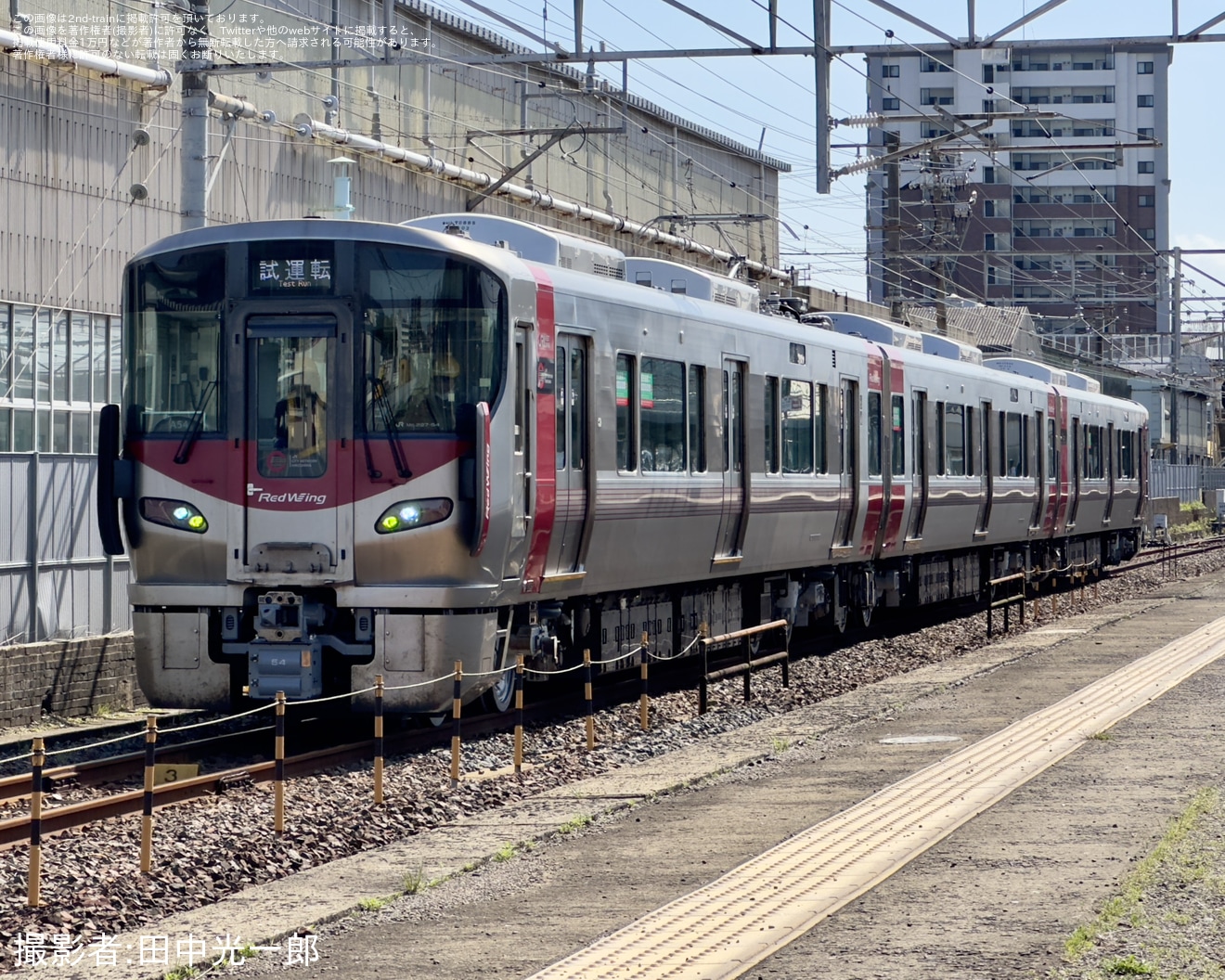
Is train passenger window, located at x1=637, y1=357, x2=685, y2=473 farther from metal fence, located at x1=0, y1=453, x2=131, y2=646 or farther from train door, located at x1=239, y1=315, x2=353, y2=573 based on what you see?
metal fence, located at x1=0, y1=453, x2=131, y2=646

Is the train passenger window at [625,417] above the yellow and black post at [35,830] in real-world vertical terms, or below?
above

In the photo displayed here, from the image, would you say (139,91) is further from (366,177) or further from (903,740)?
(903,740)

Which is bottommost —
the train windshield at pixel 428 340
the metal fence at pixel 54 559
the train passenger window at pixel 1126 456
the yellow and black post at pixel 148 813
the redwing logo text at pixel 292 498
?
the yellow and black post at pixel 148 813

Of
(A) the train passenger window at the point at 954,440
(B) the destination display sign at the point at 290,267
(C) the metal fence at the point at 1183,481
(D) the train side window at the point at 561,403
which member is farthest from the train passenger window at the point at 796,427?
(C) the metal fence at the point at 1183,481

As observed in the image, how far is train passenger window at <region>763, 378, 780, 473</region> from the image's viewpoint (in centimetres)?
1762

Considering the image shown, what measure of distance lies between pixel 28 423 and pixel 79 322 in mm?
1198

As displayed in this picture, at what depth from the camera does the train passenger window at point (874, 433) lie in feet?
69.2

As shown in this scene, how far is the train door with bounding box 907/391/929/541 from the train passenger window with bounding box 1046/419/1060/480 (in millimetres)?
7289

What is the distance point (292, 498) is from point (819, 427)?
818 cm

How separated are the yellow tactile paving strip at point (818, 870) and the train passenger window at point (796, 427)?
5291mm

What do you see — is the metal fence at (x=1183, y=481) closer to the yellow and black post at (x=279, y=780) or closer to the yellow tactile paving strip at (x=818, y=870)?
the yellow tactile paving strip at (x=818, y=870)

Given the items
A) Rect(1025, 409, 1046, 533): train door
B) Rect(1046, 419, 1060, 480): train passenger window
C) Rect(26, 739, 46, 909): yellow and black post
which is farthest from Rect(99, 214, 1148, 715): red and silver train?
Rect(1046, 419, 1060, 480): train passenger window

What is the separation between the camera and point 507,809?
34.4 feet

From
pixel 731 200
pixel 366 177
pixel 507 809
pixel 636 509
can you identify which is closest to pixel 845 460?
pixel 636 509
